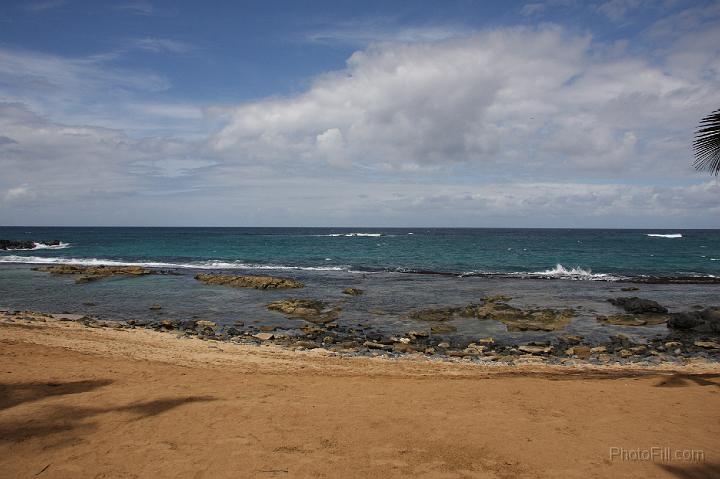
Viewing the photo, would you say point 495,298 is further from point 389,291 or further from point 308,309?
point 308,309

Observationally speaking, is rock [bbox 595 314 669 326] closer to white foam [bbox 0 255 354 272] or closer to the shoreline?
the shoreline

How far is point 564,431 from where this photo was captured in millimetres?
6652

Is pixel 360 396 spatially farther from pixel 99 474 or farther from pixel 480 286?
pixel 480 286

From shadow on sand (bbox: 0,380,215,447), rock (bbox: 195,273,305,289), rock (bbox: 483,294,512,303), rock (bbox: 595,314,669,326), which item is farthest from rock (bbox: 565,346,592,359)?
rock (bbox: 195,273,305,289)

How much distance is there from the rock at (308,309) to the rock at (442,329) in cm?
444

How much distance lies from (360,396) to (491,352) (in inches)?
256

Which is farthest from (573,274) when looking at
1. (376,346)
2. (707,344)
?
(376,346)

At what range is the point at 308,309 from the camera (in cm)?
1983

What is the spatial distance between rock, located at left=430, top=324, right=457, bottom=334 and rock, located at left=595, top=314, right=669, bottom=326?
6585 mm

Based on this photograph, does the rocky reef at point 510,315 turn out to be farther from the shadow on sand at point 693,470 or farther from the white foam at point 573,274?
the white foam at point 573,274

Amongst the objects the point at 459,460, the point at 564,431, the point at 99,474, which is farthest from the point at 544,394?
the point at 99,474

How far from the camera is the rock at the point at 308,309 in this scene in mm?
18312

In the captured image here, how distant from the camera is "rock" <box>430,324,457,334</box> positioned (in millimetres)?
16016

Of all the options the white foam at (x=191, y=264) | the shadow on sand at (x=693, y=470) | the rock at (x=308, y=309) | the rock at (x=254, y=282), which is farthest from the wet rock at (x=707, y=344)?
the white foam at (x=191, y=264)
